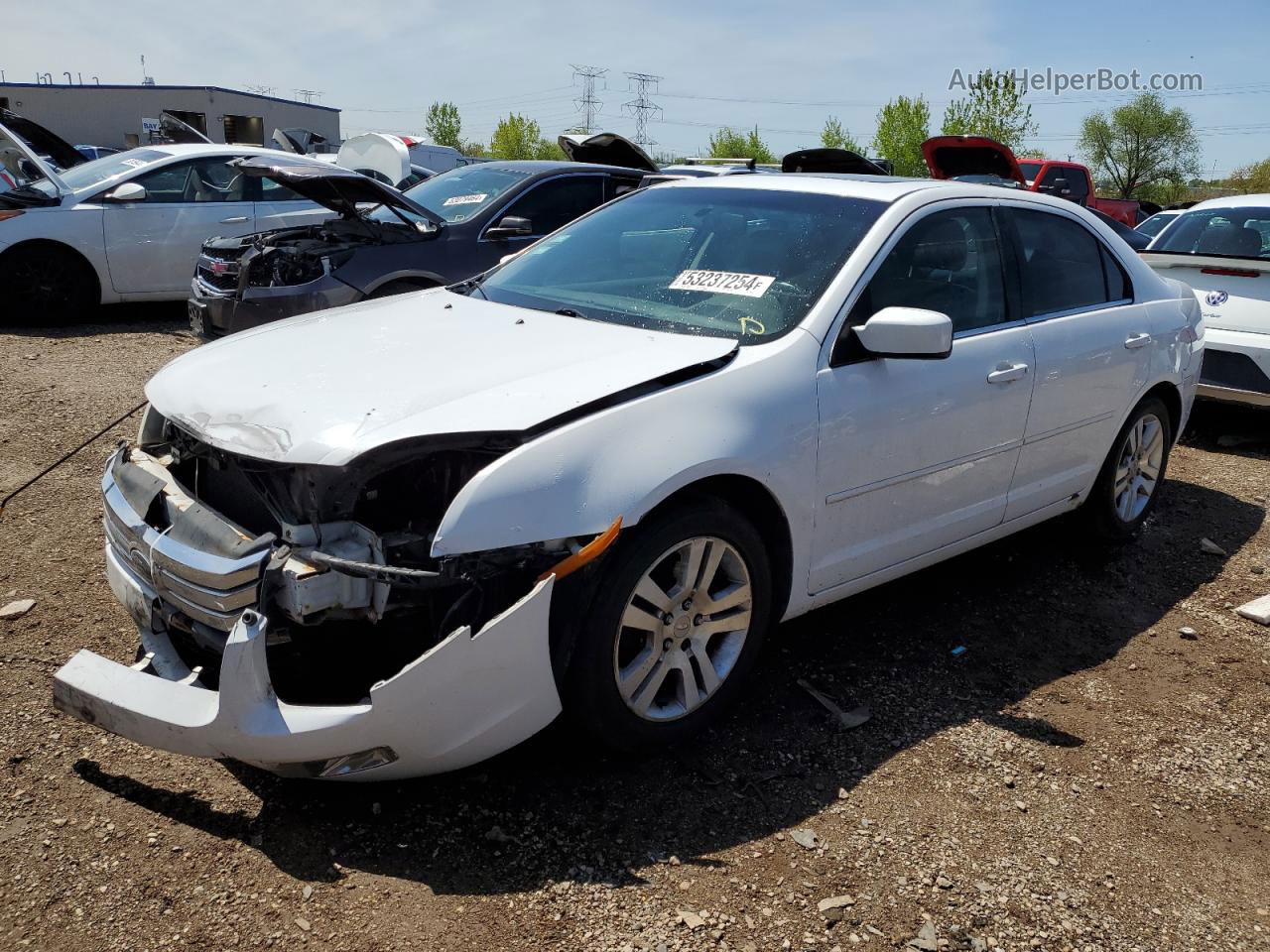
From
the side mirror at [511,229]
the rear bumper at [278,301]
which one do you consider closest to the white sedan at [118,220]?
the rear bumper at [278,301]

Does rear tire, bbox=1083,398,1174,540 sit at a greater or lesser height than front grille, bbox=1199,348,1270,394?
lesser

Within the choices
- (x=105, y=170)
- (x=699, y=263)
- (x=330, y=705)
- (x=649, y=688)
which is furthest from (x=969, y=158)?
(x=330, y=705)

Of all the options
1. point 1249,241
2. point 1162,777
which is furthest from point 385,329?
point 1249,241

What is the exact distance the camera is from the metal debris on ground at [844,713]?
3.39 m

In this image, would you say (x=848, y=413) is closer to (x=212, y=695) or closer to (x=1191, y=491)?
(x=212, y=695)

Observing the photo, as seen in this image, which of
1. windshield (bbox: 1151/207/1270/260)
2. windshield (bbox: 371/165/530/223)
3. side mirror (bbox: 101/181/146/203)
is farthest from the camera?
side mirror (bbox: 101/181/146/203)

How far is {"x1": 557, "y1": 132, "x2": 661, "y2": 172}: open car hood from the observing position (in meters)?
9.35

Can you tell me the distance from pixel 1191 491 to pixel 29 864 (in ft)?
20.2

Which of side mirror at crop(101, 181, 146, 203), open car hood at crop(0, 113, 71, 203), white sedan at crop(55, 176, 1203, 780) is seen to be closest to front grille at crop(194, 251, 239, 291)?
side mirror at crop(101, 181, 146, 203)

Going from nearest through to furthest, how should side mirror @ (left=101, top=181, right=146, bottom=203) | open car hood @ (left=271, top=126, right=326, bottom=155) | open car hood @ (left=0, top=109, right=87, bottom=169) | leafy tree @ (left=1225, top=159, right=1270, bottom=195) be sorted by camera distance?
side mirror @ (left=101, top=181, right=146, bottom=203)
open car hood @ (left=0, top=109, right=87, bottom=169)
open car hood @ (left=271, top=126, right=326, bottom=155)
leafy tree @ (left=1225, top=159, right=1270, bottom=195)

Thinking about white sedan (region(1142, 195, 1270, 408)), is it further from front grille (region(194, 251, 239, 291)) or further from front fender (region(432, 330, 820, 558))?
front grille (region(194, 251, 239, 291))

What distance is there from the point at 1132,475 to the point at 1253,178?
5519 cm

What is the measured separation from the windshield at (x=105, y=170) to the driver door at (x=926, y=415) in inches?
308

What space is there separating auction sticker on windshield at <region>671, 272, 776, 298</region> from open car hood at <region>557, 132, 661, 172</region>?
236 inches
